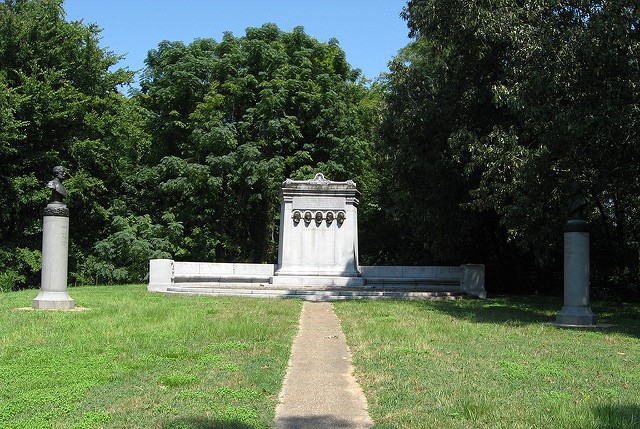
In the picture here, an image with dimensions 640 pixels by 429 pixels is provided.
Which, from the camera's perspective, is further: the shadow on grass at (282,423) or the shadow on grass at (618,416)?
the shadow on grass at (618,416)

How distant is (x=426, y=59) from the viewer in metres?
27.3

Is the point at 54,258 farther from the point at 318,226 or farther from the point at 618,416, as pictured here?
the point at 318,226

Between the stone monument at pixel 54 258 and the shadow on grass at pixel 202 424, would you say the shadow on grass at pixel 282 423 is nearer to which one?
the shadow on grass at pixel 202 424

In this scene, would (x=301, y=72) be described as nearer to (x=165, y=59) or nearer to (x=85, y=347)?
(x=165, y=59)

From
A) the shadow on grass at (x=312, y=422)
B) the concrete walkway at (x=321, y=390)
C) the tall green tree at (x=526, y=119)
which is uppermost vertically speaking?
the tall green tree at (x=526, y=119)

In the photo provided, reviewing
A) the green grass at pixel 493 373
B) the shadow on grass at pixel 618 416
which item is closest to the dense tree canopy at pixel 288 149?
the green grass at pixel 493 373

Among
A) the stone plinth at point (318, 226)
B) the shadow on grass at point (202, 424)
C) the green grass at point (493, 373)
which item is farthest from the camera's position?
the stone plinth at point (318, 226)

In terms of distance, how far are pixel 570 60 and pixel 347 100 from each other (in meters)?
24.4

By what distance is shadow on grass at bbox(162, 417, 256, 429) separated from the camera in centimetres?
524

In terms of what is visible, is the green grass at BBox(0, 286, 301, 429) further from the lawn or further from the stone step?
the stone step

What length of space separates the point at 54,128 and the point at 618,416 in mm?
31207

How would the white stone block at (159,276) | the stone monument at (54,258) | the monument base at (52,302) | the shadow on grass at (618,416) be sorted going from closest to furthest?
1. the shadow on grass at (618,416)
2. the monument base at (52,302)
3. the stone monument at (54,258)
4. the white stone block at (159,276)

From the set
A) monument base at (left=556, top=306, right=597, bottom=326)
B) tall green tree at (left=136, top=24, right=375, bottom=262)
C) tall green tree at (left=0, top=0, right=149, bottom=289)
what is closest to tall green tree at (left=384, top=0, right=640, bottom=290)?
monument base at (left=556, top=306, right=597, bottom=326)

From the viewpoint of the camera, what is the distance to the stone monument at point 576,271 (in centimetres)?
1396
